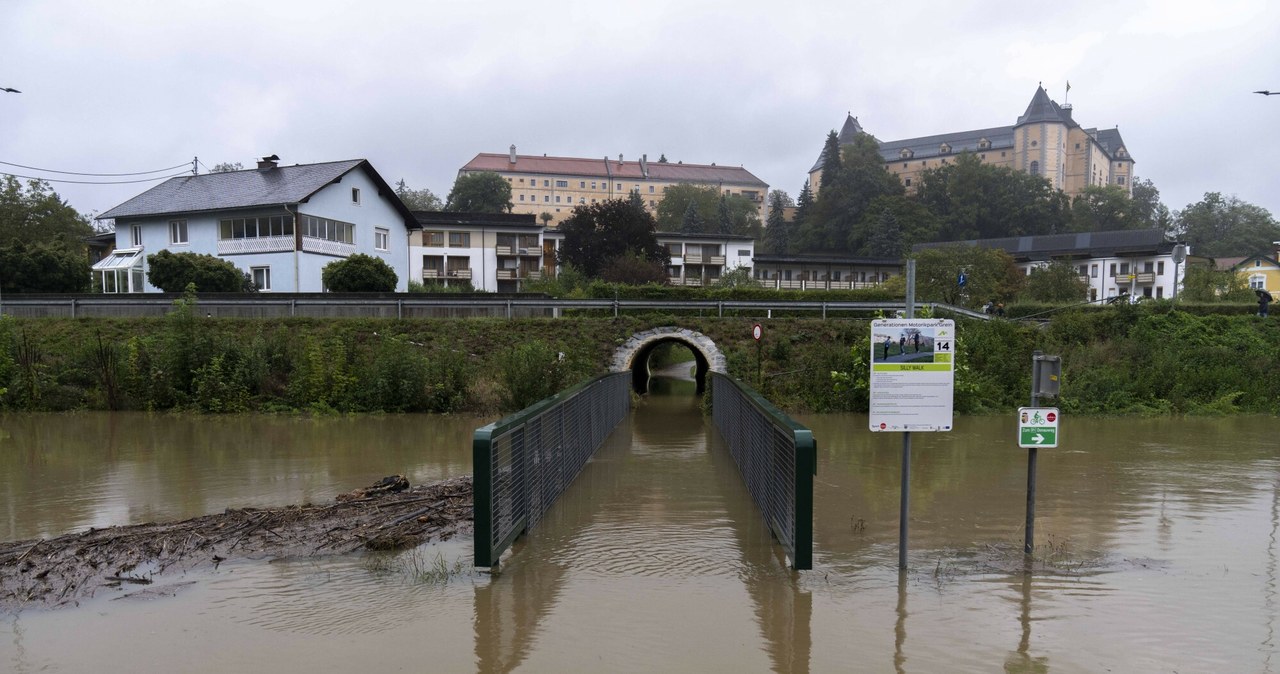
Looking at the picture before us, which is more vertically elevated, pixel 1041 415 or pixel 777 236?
pixel 777 236

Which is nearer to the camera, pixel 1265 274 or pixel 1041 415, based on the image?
pixel 1041 415

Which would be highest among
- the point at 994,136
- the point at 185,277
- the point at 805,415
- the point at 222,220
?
the point at 994,136

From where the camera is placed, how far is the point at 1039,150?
4764 inches

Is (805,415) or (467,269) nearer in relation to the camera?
(805,415)

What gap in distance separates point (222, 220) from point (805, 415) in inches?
1174

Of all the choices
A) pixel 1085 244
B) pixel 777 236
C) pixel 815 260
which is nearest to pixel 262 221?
pixel 815 260

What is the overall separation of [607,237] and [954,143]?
94.4m

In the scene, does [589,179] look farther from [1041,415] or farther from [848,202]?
[1041,415]

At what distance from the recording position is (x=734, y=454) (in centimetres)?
1270

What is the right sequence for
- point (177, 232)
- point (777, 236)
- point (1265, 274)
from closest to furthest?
point (177, 232)
point (1265, 274)
point (777, 236)

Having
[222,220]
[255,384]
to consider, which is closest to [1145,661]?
[255,384]

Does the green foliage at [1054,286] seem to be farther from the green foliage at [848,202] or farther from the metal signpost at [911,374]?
the green foliage at [848,202]

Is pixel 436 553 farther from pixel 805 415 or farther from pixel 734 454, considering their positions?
pixel 805 415

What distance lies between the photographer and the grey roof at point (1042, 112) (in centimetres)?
12156
